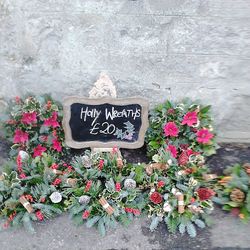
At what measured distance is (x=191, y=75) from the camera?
116 inches

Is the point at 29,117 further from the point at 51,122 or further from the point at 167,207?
the point at 167,207

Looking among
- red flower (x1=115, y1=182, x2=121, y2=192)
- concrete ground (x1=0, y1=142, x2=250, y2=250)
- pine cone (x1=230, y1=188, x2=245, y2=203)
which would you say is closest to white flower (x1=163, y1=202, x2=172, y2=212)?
concrete ground (x1=0, y1=142, x2=250, y2=250)

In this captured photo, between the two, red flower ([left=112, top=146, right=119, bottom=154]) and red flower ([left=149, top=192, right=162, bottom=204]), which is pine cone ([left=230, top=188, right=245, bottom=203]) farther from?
red flower ([left=112, top=146, right=119, bottom=154])

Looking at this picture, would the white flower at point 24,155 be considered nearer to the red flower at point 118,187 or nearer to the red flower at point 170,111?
the red flower at point 118,187

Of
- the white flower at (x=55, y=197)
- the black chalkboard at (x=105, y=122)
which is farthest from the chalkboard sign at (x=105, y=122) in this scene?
the white flower at (x=55, y=197)

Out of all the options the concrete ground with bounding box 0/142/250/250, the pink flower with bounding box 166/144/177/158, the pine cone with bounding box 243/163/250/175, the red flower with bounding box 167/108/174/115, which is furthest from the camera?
the red flower with bounding box 167/108/174/115

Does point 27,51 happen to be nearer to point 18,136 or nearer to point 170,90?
point 18,136

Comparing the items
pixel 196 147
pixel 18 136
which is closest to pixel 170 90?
pixel 196 147

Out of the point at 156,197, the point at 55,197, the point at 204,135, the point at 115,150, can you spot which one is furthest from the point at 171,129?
the point at 55,197

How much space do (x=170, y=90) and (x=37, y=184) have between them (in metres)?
1.17

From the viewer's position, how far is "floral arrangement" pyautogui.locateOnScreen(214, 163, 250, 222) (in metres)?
2.54

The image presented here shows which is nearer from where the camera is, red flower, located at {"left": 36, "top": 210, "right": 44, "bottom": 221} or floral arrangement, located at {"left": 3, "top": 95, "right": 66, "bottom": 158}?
red flower, located at {"left": 36, "top": 210, "right": 44, "bottom": 221}

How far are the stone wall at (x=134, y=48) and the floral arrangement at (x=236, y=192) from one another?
609 millimetres

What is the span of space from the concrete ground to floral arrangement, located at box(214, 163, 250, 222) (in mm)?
69
